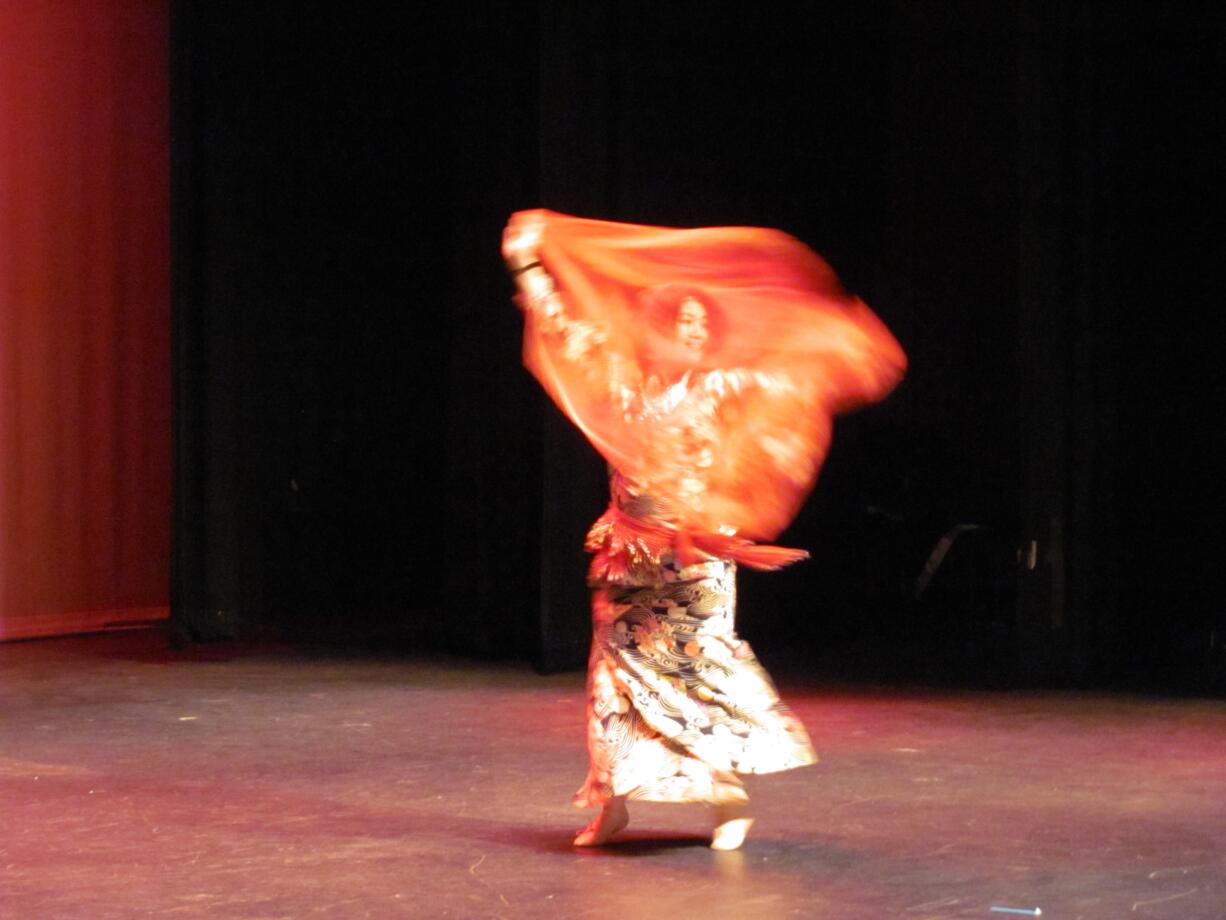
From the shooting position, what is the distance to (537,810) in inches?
206

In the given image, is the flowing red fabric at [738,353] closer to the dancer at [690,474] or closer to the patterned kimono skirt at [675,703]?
the dancer at [690,474]

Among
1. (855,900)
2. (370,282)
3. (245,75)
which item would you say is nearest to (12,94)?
(245,75)

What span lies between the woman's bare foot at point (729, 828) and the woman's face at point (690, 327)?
3.62 ft

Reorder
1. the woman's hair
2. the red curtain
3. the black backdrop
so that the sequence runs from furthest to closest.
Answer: the red curtain < the black backdrop < the woman's hair

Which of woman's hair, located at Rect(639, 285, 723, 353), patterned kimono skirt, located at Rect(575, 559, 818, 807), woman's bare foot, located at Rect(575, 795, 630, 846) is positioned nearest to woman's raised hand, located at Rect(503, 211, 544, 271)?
woman's hair, located at Rect(639, 285, 723, 353)

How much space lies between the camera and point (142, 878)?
439 cm

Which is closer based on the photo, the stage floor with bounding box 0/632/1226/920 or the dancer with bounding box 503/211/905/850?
the stage floor with bounding box 0/632/1226/920

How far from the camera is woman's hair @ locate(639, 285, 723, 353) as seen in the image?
4.70m

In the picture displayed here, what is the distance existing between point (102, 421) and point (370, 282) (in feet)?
5.49

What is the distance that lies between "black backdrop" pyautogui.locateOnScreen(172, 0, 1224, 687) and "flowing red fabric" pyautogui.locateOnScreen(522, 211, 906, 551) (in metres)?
3.19

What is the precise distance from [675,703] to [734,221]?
4.72 meters

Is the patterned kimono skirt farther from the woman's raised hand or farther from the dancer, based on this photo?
the woman's raised hand

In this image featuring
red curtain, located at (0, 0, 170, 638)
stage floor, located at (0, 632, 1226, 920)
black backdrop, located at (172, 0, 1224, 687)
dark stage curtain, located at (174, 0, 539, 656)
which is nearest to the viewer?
stage floor, located at (0, 632, 1226, 920)

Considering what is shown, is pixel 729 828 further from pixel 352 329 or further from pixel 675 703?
pixel 352 329
